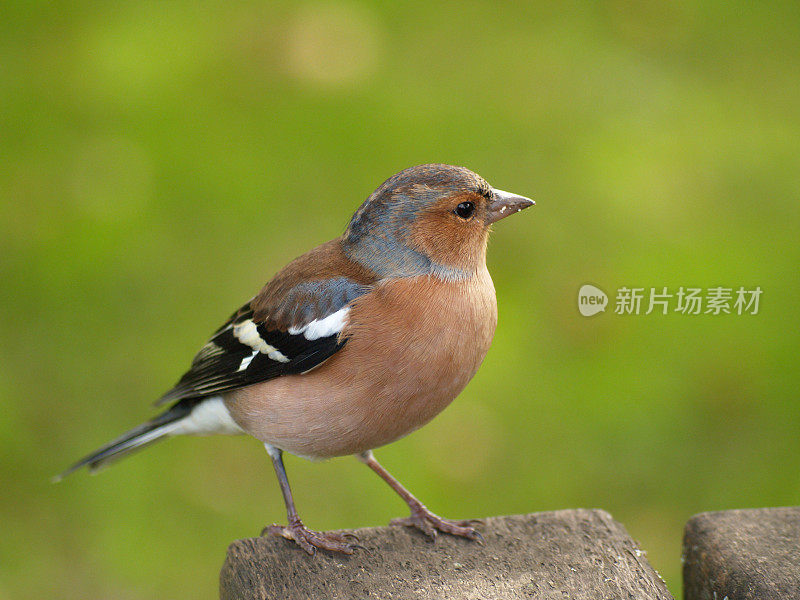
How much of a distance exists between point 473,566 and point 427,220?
1.04 meters

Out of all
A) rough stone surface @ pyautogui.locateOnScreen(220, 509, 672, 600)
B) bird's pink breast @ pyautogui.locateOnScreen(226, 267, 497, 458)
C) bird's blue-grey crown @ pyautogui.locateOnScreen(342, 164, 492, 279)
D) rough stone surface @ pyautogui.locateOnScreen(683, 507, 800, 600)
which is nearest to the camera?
rough stone surface @ pyautogui.locateOnScreen(683, 507, 800, 600)

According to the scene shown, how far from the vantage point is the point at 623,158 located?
6.89 metres

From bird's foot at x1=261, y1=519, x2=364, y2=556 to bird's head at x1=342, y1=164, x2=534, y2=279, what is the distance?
0.81 m

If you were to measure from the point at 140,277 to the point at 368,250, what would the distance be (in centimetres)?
315

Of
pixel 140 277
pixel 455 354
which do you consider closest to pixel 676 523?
pixel 455 354

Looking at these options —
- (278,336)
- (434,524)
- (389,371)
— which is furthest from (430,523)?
(278,336)

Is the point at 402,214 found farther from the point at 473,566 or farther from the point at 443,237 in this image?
the point at 473,566

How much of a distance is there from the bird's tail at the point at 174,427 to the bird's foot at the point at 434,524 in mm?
684

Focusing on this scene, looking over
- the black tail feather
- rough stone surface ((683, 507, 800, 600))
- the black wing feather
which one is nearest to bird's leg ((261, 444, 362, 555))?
the black wing feather

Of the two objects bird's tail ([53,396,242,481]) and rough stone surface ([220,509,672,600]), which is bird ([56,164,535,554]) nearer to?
rough stone surface ([220,509,672,600])

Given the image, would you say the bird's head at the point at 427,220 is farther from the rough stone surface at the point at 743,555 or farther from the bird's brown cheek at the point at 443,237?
the rough stone surface at the point at 743,555

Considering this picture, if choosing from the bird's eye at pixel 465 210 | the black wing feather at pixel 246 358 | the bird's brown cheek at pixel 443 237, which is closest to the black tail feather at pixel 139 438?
the black wing feather at pixel 246 358

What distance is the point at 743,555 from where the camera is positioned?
2658mm

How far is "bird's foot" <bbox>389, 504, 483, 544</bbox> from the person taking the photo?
3064 mm
